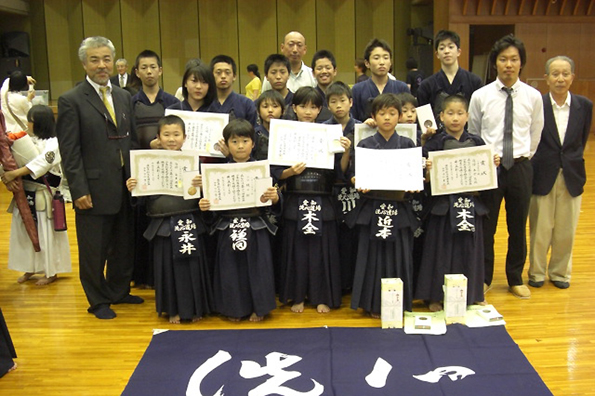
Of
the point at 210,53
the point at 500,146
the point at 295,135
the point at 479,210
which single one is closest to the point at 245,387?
the point at 295,135

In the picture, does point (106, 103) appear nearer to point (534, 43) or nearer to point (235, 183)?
point (235, 183)

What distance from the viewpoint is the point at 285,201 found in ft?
12.4

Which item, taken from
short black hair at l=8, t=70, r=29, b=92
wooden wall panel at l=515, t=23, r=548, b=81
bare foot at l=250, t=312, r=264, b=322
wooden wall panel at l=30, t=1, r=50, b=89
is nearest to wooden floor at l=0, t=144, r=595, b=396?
bare foot at l=250, t=312, r=264, b=322

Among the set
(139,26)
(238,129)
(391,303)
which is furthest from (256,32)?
(391,303)

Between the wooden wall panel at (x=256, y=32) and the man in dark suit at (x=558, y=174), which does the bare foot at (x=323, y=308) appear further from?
the wooden wall panel at (x=256, y=32)

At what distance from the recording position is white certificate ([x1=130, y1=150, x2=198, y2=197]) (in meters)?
3.52

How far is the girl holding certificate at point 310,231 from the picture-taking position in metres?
3.66

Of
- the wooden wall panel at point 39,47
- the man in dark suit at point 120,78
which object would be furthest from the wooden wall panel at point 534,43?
the wooden wall panel at point 39,47

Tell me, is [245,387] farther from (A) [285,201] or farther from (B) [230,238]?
(A) [285,201]

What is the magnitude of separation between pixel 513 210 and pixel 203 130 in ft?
7.27

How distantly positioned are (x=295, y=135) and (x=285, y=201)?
0.46 metres

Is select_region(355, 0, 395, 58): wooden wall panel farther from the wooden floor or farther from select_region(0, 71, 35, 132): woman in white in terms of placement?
the wooden floor

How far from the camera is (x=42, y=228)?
450 cm

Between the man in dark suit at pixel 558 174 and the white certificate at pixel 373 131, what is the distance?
1.08 metres
